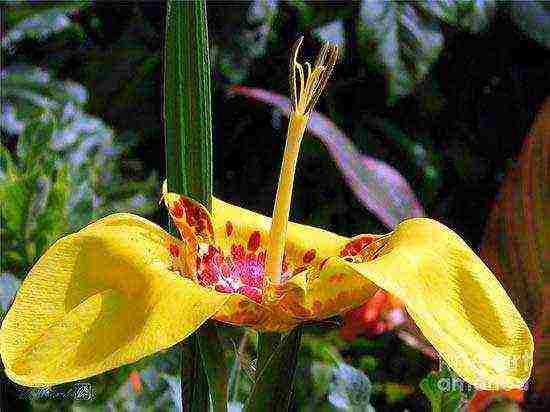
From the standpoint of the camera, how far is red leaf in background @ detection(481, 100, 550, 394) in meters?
0.82

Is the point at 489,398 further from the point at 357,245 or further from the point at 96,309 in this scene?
the point at 96,309

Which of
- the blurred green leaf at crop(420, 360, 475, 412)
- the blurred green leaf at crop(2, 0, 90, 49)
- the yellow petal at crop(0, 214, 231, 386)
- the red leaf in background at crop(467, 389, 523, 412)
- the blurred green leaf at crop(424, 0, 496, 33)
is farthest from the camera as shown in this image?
the blurred green leaf at crop(2, 0, 90, 49)

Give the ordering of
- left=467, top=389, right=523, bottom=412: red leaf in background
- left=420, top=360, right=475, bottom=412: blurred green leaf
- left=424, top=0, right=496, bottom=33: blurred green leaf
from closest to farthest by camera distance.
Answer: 1. left=420, top=360, right=475, bottom=412: blurred green leaf
2. left=467, top=389, right=523, bottom=412: red leaf in background
3. left=424, top=0, right=496, bottom=33: blurred green leaf

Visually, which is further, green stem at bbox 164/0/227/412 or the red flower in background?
the red flower in background

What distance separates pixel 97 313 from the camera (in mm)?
435

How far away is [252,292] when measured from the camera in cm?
52

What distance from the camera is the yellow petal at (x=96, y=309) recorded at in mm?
412

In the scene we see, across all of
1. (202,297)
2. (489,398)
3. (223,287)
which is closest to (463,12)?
(489,398)

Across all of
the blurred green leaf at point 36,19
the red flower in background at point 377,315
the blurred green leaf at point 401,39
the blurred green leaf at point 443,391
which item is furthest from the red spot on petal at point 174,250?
the blurred green leaf at point 36,19

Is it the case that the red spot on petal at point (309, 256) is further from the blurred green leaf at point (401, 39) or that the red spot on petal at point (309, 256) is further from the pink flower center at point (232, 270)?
the blurred green leaf at point (401, 39)

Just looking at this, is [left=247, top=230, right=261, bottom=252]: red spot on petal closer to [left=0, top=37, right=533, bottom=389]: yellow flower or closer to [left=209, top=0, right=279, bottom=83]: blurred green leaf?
[left=0, top=37, right=533, bottom=389]: yellow flower

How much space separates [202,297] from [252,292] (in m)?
0.10

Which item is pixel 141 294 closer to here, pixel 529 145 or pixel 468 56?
pixel 529 145

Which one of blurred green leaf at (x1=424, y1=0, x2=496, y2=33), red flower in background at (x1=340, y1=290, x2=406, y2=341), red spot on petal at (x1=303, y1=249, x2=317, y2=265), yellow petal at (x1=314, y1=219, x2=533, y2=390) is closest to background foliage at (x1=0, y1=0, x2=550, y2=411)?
blurred green leaf at (x1=424, y1=0, x2=496, y2=33)
